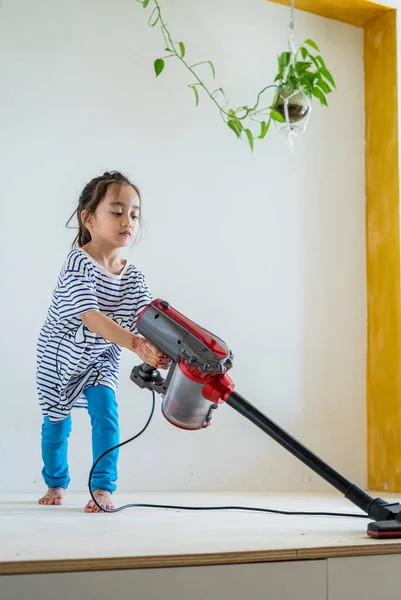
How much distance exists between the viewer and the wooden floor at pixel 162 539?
0.89 metres

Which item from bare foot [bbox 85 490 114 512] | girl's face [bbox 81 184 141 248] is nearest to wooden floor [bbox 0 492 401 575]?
bare foot [bbox 85 490 114 512]

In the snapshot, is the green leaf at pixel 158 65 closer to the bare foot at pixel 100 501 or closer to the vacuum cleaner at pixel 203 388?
the vacuum cleaner at pixel 203 388

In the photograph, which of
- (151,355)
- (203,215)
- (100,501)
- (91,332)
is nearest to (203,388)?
(151,355)

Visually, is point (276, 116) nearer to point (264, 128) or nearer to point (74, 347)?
point (264, 128)

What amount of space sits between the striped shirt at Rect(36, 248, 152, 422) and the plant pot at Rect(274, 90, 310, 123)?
0.92m

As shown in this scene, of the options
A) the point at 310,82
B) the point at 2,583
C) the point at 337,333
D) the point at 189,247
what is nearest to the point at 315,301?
the point at 337,333

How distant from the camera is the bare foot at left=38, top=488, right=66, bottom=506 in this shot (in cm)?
173

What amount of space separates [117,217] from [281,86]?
2.84ft

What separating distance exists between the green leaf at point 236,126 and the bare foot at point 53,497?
125 centimetres

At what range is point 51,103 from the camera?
91.8 inches

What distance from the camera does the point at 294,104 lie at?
2.42 metres

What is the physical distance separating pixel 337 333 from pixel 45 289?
103 centimetres

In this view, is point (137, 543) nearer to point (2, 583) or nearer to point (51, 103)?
point (2, 583)

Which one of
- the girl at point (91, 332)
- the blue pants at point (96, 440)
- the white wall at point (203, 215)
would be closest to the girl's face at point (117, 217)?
the girl at point (91, 332)
